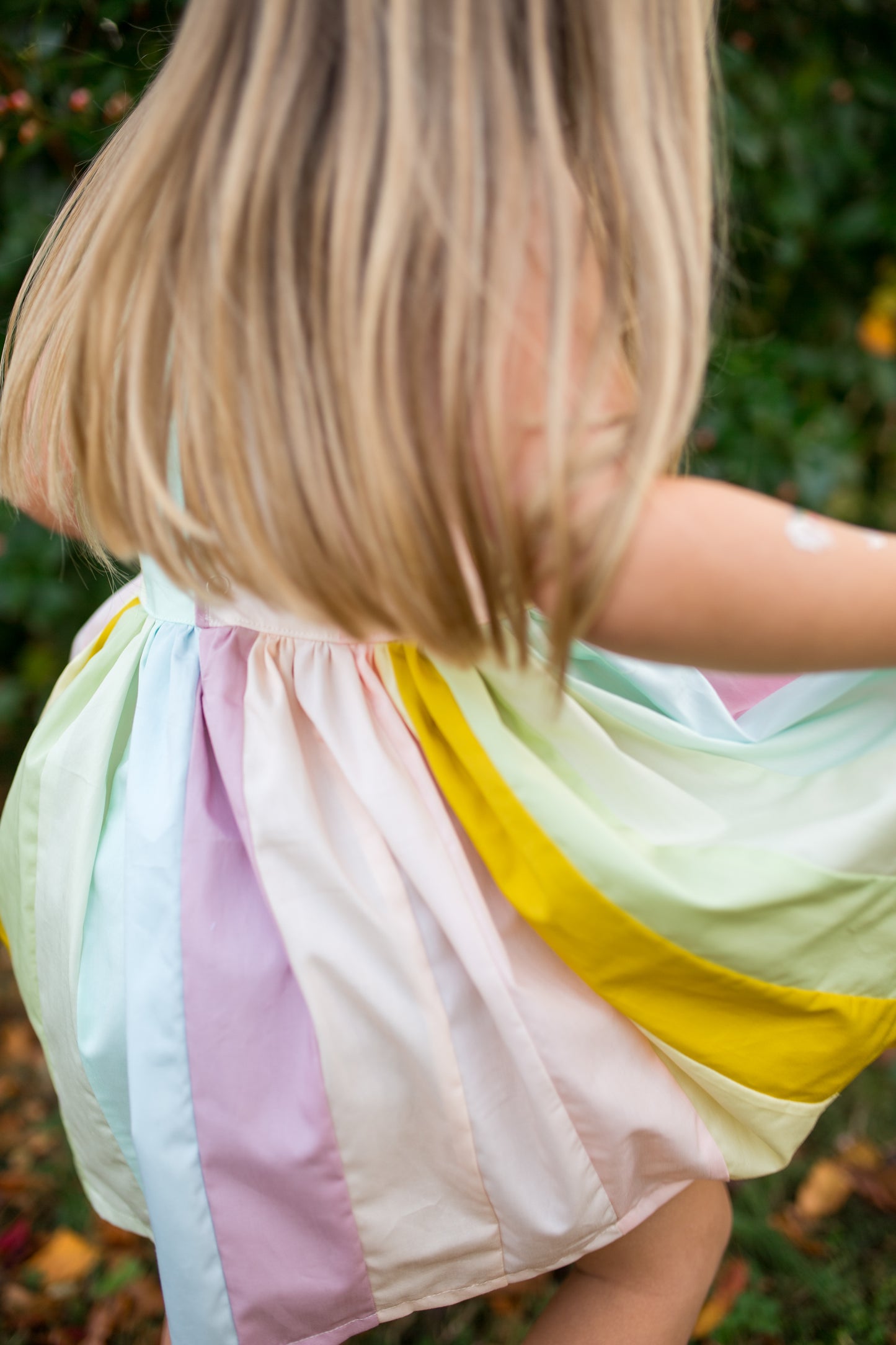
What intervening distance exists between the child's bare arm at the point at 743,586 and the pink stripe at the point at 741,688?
1.08ft

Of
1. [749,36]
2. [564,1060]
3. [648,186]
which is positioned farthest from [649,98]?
[749,36]

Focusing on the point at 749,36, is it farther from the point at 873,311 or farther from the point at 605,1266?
the point at 605,1266

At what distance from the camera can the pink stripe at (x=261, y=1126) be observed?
2.43 feet

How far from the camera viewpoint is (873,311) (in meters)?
2.35

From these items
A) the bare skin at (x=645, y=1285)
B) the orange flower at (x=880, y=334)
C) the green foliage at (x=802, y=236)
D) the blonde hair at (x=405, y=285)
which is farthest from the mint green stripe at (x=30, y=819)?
the orange flower at (x=880, y=334)

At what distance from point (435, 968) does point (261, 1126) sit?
16cm

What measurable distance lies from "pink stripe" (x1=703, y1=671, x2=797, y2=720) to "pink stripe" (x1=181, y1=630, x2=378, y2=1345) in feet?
1.51

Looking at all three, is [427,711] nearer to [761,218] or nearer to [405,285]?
[405,285]

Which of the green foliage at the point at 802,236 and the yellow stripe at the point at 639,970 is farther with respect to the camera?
the green foliage at the point at 802,236

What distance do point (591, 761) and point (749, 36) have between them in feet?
4.39

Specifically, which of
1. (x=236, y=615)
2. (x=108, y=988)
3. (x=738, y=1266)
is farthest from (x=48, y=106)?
(x=738, y=1266)

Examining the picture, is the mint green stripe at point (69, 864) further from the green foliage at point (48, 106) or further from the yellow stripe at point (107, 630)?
the green foliage at point (48, 106)

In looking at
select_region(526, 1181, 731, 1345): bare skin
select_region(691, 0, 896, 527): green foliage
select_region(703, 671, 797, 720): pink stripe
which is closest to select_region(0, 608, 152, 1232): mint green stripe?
select_region(526, 1181, 731, 1345): bare skin

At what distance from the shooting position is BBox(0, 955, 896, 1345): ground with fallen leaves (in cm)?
125
